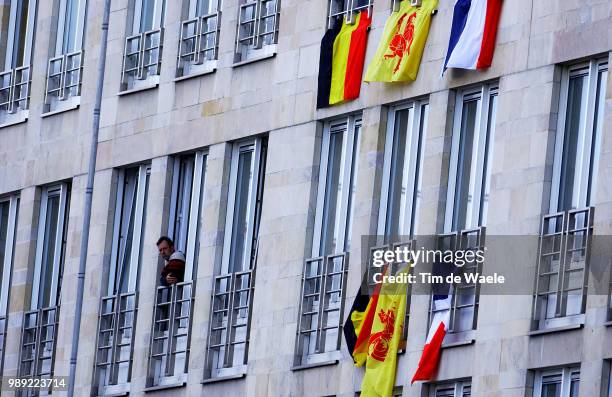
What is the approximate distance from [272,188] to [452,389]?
6256 mm

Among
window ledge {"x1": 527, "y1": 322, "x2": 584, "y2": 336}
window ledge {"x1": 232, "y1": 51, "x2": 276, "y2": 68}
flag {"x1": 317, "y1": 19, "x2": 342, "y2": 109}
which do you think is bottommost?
window ledge {"x1": 527, "y1": 322, "x2": 584, "y2": 336}

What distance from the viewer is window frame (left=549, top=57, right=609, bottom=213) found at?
44406mm

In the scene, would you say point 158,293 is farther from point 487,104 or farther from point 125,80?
point 487,104

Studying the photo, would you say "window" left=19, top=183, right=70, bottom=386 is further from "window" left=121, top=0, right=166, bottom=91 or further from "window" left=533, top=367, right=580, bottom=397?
"window" left=533, top=367, right=580, bottom=397

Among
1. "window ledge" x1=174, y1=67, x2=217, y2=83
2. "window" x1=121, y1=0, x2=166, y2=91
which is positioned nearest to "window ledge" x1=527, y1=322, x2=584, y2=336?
"window ledge" x1=174, y1=67, x2=217, y2=83

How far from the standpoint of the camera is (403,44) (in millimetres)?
48250

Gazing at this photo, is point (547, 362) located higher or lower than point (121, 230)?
lower

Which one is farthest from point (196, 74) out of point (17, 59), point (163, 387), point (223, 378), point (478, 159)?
point (478, 159)

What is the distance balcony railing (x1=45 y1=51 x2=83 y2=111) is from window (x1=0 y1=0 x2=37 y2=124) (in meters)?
0.79

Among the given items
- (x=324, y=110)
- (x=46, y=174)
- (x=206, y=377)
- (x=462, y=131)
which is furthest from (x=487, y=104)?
(x=46, y=174)

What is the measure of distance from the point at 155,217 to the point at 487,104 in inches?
345

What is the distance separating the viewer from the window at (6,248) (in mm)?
57406

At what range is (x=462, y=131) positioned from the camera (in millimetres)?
47188

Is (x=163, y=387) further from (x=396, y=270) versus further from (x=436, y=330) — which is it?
(x=436, y=330)
